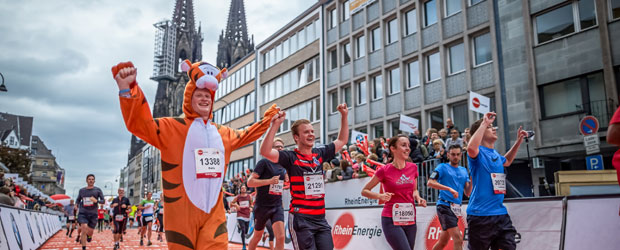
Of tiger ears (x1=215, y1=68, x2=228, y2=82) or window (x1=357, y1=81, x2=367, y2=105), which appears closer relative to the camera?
tiger ears (x1=215, y1=68, x2=228, y2=82)

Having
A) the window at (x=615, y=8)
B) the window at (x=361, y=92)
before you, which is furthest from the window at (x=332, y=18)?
the window at (x=615, y=8)

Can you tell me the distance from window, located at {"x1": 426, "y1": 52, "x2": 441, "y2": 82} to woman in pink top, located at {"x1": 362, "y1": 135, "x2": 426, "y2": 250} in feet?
62.8

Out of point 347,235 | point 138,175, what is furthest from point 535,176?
point 138,175

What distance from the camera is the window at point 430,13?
25938 mm

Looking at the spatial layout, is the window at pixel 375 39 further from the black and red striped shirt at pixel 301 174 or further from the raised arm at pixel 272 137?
the raised arm at pixel 272 137

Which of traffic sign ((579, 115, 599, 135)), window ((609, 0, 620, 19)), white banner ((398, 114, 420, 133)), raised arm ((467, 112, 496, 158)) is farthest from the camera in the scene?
white banner ((398, 114, 420, 133))

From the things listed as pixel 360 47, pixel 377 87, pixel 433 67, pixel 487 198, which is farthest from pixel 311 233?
pixel 360 47

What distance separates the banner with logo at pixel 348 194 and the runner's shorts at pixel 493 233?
796cm

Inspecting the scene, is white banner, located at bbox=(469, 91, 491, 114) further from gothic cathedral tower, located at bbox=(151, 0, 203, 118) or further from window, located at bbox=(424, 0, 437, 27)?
gothic cathedral tower, located at bbox=(151, 0, 203, 118)

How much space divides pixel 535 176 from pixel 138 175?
134 m

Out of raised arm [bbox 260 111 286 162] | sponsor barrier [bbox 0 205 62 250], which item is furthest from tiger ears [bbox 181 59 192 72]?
sponsor barrier [bbox 0 205 62 250]

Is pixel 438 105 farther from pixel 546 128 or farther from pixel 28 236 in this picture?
pixel 28 236

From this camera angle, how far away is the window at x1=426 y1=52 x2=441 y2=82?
25.4 meters

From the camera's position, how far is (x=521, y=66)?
813 inches
